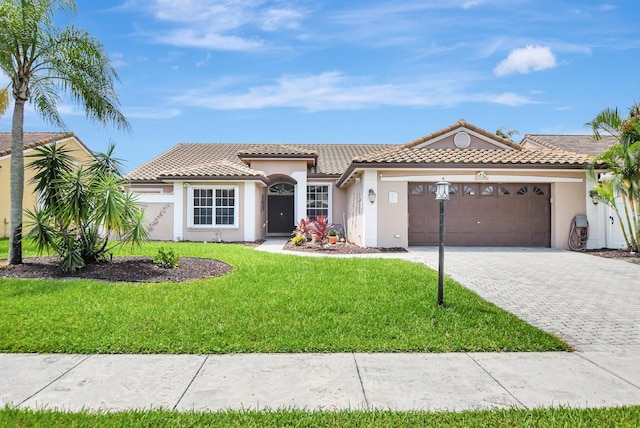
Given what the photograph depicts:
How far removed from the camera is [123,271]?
962 cm

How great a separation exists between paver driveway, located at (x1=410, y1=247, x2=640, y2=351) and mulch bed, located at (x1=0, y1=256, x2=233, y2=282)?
6.24 metres

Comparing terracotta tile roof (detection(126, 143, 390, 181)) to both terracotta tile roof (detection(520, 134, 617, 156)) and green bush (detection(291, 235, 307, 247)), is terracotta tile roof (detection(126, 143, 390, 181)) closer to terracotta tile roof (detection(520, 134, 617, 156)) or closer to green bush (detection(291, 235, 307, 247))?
green bush (detection(291, 235, 307, 247))

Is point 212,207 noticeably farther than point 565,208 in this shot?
Yes

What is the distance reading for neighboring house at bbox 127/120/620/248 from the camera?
15.8 metres

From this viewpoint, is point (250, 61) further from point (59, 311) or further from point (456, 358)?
point (456, 358)

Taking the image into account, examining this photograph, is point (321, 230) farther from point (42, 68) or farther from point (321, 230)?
point (42, 68)

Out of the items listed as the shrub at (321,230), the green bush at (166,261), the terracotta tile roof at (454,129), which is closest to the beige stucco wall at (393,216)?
the shrub at (321,230)

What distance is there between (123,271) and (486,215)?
43.8 ft

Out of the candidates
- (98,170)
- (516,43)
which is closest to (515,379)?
(98,170)

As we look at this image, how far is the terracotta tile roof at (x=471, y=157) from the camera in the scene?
15.4 metres

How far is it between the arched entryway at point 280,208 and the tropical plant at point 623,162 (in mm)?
14766

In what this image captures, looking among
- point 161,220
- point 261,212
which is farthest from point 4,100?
point 261,212

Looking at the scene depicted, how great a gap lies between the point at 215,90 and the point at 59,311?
1066 cm

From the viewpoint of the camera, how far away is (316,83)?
1512cm
